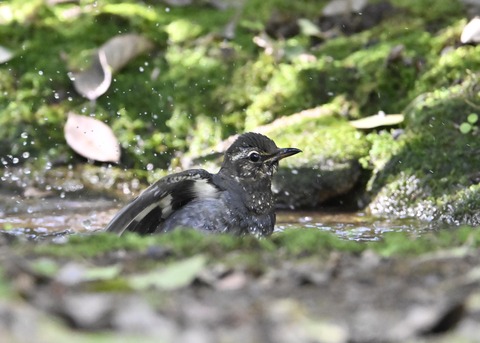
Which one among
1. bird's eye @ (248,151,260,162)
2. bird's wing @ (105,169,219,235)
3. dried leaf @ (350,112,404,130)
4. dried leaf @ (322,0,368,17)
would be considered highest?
dried leaf @ (322,0,368,17)

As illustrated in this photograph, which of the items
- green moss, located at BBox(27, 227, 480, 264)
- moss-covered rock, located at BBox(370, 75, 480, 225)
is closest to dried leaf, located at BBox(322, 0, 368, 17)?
moss-covered rock, located at BBox(370, 75, 480, 225)

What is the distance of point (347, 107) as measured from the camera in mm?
8656

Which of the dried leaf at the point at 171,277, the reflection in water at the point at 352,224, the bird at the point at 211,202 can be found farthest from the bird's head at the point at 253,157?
the dried leaf at the point at 171,277

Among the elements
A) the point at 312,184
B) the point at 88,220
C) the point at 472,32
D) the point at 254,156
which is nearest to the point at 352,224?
the point at 312,184

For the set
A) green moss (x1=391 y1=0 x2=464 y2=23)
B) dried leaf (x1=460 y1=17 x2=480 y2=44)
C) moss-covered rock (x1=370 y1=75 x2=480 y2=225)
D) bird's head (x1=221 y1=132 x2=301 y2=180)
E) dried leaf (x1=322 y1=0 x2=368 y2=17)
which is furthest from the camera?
dried leaf (x1=322 y1=0 x2=368 y2=17)

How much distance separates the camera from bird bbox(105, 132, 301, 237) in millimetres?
5711

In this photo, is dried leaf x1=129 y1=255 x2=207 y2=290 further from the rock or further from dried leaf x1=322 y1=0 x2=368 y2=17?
dried leaf x1=322 y1=0 x2=368 y2=17

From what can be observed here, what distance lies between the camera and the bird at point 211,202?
5711mm

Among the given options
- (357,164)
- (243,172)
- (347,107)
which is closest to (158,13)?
(347,107)

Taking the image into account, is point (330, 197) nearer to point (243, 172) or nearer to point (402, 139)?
point (402, 139)

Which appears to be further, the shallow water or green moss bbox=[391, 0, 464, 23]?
green moss bbox=[391, 0, 464, 23]

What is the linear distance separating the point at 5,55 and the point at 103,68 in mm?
982

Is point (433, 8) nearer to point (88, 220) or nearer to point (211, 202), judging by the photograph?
point (88, 220)

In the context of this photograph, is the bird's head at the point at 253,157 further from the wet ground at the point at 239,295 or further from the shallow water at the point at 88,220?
the wet ground at the point at 239,295
